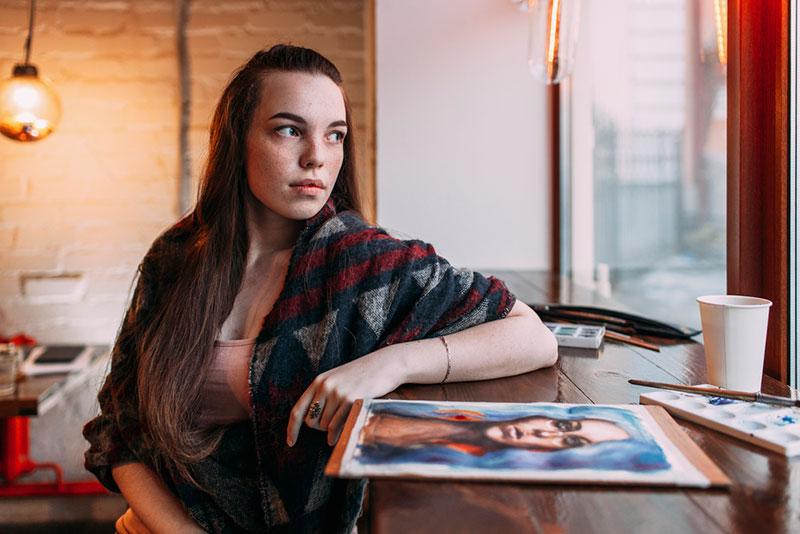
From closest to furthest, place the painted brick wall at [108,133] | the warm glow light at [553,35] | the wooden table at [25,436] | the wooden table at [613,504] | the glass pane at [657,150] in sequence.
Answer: the wooden table at [613,504]
the glass pane at [657,150]
the warm glow light at [553,35]
the wooden table at [25,436]
the painted brick wall at [108,133]

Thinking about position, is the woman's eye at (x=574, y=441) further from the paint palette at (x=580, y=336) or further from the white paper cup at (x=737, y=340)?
the paint palette at (x=580, y=336)

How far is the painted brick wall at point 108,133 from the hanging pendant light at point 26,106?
0.97 feet

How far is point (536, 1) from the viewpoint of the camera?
1.96 metres

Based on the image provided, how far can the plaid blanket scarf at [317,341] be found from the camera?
1047 millimetres

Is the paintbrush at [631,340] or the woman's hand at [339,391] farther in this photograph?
the paintbrush at [631,340]

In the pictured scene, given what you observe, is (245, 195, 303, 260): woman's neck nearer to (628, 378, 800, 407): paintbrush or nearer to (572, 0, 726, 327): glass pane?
Result: (628, 378, 800, 407): paintbrush

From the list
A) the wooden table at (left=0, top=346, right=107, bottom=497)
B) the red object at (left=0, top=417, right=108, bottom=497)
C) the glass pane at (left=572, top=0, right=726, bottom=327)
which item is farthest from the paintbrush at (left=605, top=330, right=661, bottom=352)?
the red object at (left=0, top=417, right=108, bottom=497)

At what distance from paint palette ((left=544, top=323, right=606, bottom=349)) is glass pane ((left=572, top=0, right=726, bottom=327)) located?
0.32 metres

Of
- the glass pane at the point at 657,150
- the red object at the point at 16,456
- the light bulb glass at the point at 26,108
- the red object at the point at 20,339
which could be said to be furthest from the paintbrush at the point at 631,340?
the red object at the point at 20,339

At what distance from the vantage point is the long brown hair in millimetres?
1110

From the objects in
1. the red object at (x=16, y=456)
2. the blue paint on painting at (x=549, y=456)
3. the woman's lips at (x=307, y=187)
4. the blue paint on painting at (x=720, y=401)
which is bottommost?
the red object at (x=16, y=456)

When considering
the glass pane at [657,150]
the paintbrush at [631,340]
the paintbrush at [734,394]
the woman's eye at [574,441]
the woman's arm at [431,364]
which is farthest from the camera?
the glass pane at [657,150]

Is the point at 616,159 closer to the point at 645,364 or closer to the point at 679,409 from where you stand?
the point at 645,364

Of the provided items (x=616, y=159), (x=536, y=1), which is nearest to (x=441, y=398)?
(x=536, y=1)
